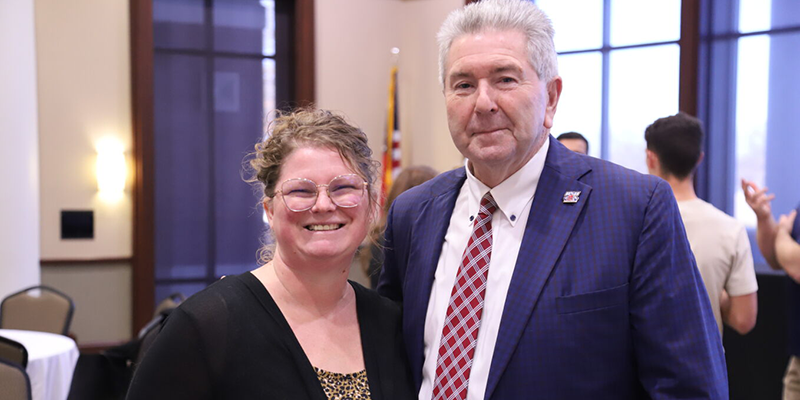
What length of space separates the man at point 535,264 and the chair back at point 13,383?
225 centimetres

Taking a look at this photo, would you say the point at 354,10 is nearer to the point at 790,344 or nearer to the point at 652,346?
the point at 790,344

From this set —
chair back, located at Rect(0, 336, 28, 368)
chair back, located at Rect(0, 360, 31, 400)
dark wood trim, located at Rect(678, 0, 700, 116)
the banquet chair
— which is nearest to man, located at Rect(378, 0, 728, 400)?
chair back, located at Rect(0, 360, 31, 400)

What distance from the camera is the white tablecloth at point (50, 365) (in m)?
4.12

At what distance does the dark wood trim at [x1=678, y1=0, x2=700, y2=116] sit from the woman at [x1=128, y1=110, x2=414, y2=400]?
488 cm

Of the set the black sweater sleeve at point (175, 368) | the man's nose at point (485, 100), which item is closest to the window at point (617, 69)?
the man's nose at point (485, 100)

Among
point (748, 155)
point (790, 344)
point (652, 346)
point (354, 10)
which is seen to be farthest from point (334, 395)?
point (354, 10)

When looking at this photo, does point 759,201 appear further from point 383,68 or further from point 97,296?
Answer: point 97,296

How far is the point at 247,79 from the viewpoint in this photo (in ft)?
24.8

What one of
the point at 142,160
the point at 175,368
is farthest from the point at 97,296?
the point at 175,368

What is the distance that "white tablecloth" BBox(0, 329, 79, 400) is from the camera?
412cm

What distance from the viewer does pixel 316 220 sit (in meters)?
1.69

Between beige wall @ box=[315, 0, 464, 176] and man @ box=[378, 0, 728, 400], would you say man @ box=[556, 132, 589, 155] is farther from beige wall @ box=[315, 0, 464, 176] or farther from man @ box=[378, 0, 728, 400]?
beige wall @ box=[315, 0, 464, 176]

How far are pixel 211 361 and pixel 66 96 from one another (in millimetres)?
6035

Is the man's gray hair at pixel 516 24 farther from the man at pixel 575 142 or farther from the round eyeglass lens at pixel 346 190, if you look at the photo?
the man at pixel 575 142
